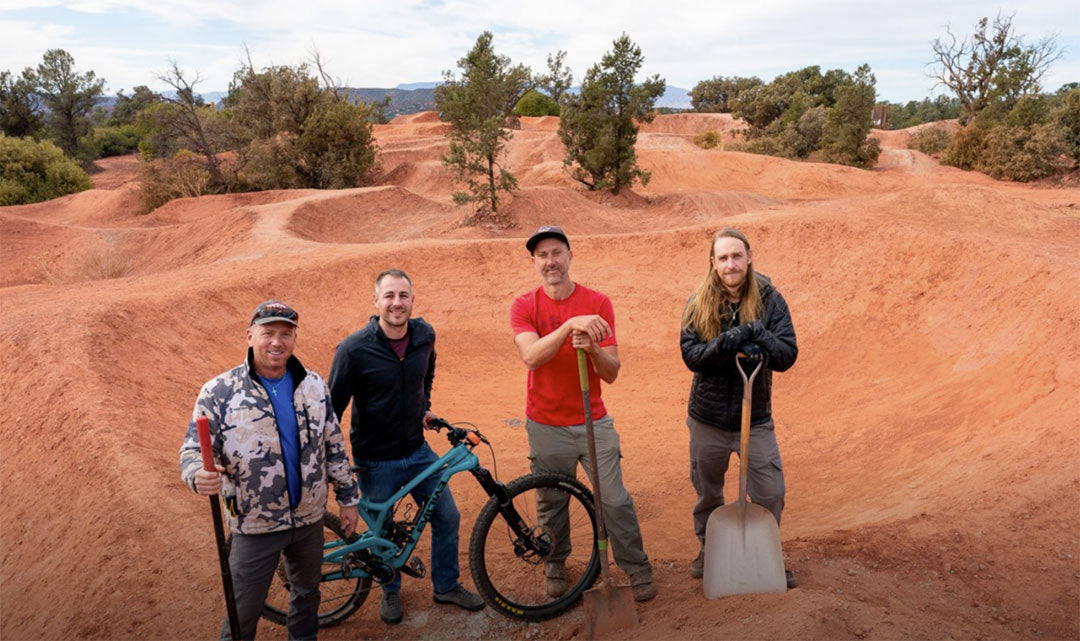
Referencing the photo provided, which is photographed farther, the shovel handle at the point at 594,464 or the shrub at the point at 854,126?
the shrub at the point at 854,126

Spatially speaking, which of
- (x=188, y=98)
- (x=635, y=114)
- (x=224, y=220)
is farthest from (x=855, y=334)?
(x=188, y=98)

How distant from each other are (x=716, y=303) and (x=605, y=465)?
1099mm

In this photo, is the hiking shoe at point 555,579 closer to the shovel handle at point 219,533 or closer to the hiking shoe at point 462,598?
the hiking shoe at point 462,598

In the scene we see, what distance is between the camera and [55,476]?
17.3 ft

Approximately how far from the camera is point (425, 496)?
151 inches

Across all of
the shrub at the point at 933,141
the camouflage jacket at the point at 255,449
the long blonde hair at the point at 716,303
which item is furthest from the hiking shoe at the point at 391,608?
the shrub at the point at 933,141

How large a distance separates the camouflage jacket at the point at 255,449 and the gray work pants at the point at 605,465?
1252 mm

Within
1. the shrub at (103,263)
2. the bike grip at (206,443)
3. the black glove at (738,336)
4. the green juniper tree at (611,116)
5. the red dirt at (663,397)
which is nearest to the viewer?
the bike grip at (206,443)

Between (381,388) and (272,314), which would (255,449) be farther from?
(381,388)

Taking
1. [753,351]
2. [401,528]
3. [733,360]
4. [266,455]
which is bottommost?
[401,528]

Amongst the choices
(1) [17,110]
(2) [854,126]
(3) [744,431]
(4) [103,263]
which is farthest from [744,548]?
(1) [17,110]

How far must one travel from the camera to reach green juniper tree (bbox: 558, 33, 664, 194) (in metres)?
20.3

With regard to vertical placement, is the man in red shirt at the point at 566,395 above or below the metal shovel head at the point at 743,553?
above

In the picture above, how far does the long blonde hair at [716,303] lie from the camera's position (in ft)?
11.6
